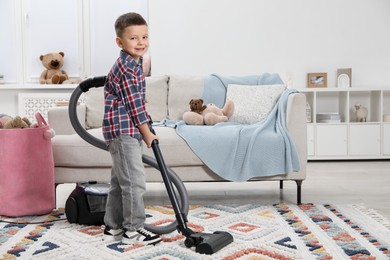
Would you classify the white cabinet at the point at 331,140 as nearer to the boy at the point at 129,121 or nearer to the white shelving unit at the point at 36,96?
the white shelving unit at the point at 36,96

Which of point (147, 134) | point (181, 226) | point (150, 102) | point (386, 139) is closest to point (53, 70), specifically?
→ point (150, 102)

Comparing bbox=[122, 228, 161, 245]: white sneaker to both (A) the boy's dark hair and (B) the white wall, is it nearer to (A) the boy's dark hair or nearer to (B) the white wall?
(A) the boy's dark hair

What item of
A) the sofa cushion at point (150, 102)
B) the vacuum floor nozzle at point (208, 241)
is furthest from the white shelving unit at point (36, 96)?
the vacuum floor nozzle at point (208, 241)

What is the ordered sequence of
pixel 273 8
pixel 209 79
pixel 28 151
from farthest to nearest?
pixel 273 8 → pixel 209 79 → pixel 28 151

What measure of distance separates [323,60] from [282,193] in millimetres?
2162

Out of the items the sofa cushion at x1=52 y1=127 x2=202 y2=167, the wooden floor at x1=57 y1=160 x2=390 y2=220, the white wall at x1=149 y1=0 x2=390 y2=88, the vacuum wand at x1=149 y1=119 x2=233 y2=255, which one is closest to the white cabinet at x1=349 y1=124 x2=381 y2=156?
the white wall at x1=149 y1=0 x2=390 y2=88

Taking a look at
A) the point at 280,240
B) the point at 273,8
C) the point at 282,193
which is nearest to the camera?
the point at 280,240

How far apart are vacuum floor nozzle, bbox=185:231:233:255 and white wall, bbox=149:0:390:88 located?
10.3ft

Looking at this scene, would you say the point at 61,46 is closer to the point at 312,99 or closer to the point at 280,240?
the point at 312,99

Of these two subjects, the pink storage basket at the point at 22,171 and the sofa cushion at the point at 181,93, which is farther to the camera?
the sofa cushion at the point at 181,93

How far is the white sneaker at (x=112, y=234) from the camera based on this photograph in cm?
223

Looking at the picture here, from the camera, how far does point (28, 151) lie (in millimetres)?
2676

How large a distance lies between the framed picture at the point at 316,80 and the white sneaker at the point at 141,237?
323 centimetres

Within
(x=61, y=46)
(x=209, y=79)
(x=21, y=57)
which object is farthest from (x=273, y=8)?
(x=21, y=57)
